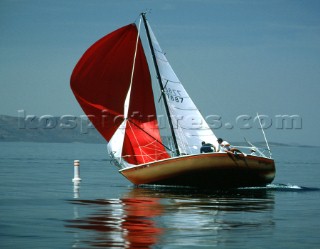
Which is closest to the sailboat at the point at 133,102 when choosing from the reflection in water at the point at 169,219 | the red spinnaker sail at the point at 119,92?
the red spinnaker sail at the point at 119,92

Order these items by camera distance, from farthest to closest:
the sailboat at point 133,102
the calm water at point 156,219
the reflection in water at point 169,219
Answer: the sailboat at point 133,102
the reflection in water at point 169,219
the calm water at point 156,219

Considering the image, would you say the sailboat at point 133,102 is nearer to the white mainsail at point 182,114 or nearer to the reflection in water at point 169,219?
the white mainsail at point 182,114

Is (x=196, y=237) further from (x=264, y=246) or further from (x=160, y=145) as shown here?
(x=160, y=145)

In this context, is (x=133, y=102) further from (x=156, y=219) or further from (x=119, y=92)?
(x=156, y=219)

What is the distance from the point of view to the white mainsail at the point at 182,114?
42.5m

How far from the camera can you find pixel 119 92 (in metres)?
42.9

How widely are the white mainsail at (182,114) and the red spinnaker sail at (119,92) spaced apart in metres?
1.35

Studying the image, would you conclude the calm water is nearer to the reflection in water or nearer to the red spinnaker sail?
the reflection in water

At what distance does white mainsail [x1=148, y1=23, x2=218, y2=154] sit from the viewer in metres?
42.5

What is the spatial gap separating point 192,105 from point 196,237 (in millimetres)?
22963

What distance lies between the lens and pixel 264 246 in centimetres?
1981

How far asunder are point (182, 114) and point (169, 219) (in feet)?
59.0

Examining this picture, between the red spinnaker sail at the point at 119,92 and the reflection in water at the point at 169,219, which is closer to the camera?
the reflection in water at the point at 169,219

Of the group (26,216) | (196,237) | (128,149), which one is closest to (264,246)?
(196,237)
